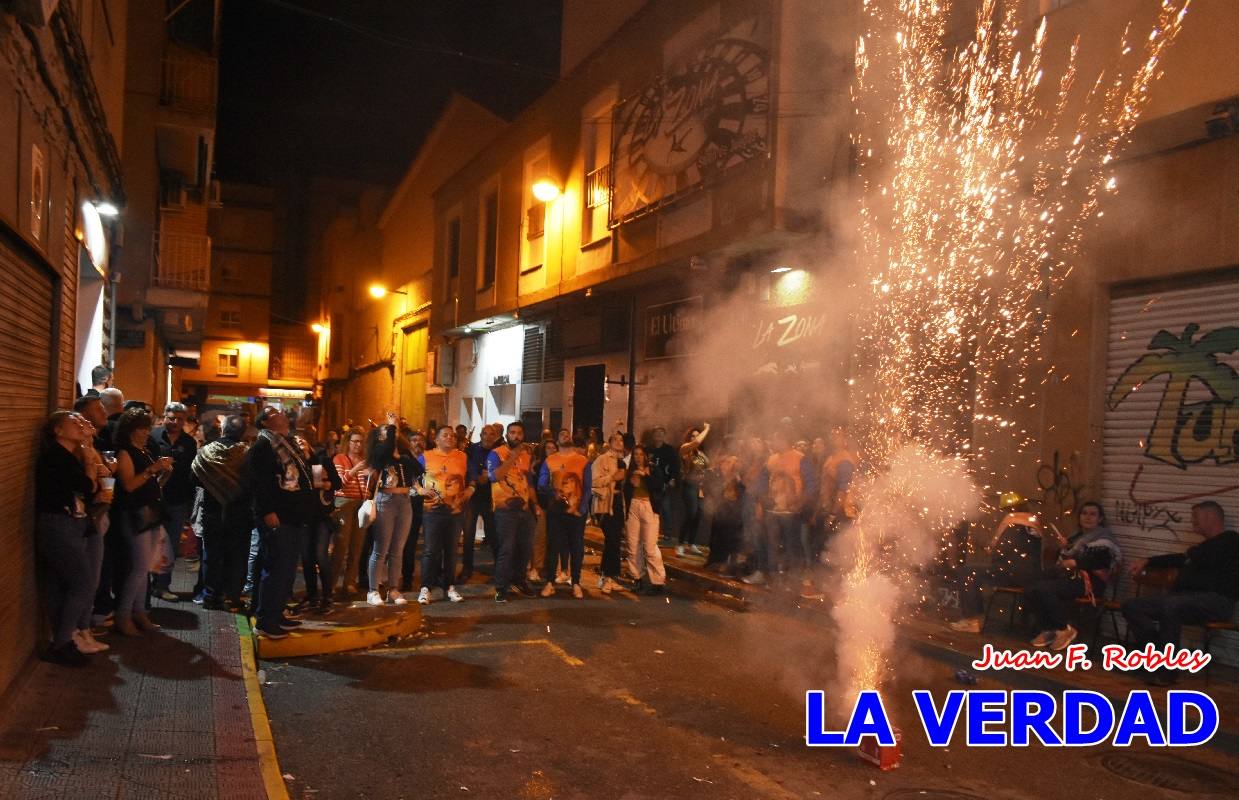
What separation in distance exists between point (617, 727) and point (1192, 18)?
6.62 metres

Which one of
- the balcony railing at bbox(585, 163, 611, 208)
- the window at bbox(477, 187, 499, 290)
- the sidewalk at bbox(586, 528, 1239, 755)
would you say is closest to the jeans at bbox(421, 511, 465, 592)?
the sidewalk at bbox(586, 528, 1239, 755)

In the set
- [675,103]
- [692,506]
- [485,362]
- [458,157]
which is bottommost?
[692,506]

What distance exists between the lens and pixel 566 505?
916 centimetres

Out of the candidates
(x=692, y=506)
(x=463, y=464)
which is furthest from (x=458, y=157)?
(x=463, y=464)

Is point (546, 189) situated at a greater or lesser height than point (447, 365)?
greater

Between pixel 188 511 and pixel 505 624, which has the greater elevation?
pixel 188 511

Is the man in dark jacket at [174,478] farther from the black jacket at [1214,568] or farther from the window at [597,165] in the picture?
the window at [597,165]

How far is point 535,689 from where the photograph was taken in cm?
583

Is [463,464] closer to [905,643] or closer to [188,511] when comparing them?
[188,511]

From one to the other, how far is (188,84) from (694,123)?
9.00 meters

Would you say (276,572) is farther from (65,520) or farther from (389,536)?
(389,536)

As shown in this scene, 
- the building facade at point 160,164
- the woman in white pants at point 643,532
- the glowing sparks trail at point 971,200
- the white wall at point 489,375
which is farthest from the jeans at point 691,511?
the building facade at point 160,164

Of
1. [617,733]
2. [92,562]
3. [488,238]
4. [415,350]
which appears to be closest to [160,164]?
[488,238]

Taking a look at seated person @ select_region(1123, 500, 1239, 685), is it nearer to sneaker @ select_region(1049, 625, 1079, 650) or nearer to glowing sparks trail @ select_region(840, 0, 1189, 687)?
sneaker @ select_region(1049, 625, 1079, 650)
